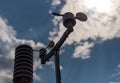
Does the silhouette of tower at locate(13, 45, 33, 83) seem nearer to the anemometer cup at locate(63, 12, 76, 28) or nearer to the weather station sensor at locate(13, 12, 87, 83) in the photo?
the weather station sensor at locate(13, 12, 87, 83)

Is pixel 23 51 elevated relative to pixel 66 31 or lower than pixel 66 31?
lower

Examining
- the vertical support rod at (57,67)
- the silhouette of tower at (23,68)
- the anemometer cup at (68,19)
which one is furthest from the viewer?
the anemometer cup at (68,19)

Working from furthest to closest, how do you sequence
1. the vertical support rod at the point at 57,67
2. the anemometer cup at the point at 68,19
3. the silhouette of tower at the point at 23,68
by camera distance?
the anemometer cup at the point at 68,19
the vertical support rod at the point at 57,67
the silhouette of tower at the point at 23,68

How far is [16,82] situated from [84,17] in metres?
8.33

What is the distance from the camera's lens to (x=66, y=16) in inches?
878

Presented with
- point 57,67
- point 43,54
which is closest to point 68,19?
point 57,67

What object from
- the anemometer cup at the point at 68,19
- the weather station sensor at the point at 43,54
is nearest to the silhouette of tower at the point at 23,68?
the weather station sensor at the point at 43,54

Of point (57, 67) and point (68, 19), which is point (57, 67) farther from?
point (68, 19)

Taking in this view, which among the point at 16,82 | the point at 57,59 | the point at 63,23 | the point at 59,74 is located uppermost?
the point at 63,23

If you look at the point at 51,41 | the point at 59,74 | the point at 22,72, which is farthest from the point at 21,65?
the point at 51,41

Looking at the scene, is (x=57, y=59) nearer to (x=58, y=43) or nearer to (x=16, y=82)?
(x=58, y=43)

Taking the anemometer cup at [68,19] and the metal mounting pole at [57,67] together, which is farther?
the anemometer cup at [68,19]

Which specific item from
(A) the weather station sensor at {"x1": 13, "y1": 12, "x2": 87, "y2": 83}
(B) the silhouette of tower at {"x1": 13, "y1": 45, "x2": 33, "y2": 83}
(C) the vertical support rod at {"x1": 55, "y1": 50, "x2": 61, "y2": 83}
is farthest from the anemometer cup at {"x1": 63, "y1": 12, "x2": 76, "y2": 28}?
(B) the silhouette of tower at {"x1": 13, "y1": 45, "x2": 33, "y2": 83}

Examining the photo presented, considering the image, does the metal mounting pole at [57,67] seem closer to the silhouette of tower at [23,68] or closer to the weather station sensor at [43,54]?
the weather station sensor at [43,54]
